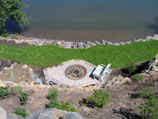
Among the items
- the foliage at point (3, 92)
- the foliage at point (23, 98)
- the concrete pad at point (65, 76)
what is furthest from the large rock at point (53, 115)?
the concrete pad at point (65, 76)

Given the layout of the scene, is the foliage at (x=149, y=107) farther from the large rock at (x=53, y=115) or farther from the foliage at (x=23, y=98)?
the foliage at (x=23, y=98)

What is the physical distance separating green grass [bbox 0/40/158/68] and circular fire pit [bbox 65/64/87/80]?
99 centimetres

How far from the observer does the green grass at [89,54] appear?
49.8 feet

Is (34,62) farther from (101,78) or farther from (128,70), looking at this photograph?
(128,70)

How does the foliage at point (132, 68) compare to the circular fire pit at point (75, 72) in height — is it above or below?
above

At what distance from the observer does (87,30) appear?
73.9ft

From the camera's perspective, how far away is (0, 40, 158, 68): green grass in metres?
15.2

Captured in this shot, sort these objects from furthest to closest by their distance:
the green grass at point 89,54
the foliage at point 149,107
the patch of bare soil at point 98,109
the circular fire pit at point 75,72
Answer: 1. the green grass at point 89,54
2. the circular fire pit at point 75,72
3. the patch of bare soil at point 98,109
4. the foliage at point 149,107

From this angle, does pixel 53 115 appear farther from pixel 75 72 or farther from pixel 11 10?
pixel 11 10

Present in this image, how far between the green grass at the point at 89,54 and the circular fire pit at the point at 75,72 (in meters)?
0.99

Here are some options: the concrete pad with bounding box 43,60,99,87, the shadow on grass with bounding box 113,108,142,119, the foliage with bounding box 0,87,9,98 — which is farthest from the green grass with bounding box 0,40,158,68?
the shadow on grass with bounding box 113,108,142,119

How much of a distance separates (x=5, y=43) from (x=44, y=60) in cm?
456

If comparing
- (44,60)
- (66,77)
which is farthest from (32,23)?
(66,77)

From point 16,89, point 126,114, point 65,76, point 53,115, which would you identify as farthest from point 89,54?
point 53,115
